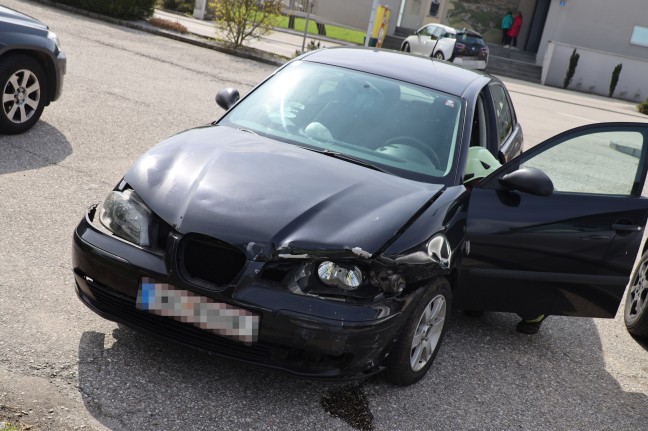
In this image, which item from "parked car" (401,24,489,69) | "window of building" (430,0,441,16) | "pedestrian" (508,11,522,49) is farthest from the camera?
"window of building" (430,0,441,16)

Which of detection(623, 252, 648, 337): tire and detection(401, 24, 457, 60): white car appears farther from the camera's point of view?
detection(401, 24, 457, 60): white car

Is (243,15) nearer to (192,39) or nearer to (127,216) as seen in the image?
(192,39)

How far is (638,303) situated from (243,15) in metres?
14.8

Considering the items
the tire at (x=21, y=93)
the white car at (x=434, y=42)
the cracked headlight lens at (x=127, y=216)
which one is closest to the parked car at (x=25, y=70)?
the tire at (x=21, y=93)

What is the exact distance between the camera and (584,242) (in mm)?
4820

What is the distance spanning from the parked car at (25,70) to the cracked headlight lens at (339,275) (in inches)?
197

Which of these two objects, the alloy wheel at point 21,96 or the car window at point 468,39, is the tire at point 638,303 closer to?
the alloy wheel at point 21,96

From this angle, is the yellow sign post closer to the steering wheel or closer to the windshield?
the windshield

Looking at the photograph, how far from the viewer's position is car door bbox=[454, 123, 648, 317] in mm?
4652

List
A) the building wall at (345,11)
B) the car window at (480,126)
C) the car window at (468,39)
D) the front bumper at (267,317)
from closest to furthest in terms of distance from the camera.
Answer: the front bumper at (267,317) → the car window at (480,126) → the car window at (468,39) → the building wall at (345,11)

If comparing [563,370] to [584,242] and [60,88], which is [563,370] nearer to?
[584,242]

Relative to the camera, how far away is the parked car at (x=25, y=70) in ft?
24.8

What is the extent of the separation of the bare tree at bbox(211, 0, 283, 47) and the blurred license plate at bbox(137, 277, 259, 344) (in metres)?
16.1

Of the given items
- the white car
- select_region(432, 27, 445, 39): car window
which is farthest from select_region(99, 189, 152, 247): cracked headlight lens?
select_region(432, 27, 445, 39): car window
